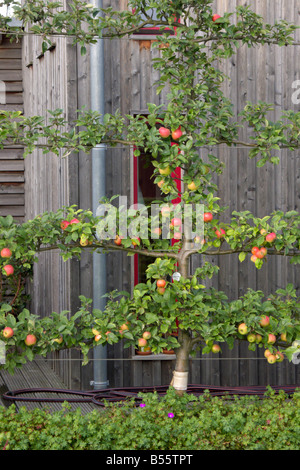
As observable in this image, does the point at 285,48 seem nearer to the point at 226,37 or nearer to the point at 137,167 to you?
the point at 137,167

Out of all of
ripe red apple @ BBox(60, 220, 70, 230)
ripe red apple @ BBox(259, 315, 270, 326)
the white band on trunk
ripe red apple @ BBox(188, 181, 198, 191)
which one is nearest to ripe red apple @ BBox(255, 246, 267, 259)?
ripe red apple @ BBox(259, 315, 270, 326)

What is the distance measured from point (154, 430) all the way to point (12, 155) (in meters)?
4.81

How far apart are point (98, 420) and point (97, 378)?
1.70 meters

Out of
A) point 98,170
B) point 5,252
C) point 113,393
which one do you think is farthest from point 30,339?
point 98,170

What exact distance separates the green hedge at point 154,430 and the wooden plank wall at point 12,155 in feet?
13.9

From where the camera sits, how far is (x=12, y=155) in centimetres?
788

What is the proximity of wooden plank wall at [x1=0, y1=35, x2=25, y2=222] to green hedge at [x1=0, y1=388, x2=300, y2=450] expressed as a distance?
4.22 meters

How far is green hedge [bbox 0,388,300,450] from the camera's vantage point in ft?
11.9

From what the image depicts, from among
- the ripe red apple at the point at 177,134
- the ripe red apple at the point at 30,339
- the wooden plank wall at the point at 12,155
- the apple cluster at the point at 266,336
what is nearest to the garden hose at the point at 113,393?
the apple cluster at the point at 266,336

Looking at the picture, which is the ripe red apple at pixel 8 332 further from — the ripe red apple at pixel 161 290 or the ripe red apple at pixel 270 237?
the ripe red apple at pixel 270 237

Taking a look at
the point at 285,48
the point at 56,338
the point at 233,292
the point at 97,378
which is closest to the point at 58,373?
the point at 97,378

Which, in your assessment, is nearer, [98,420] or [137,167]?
[98,420]

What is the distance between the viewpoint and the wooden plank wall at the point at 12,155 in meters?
7.86

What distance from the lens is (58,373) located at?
629cm
